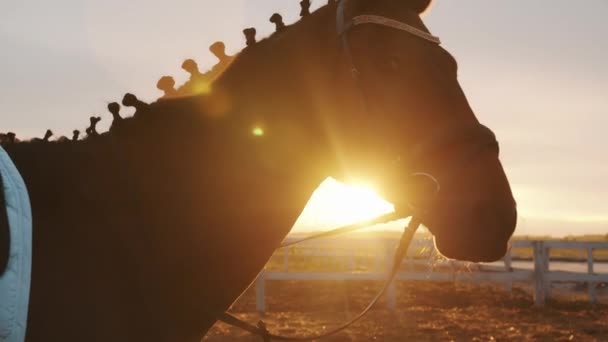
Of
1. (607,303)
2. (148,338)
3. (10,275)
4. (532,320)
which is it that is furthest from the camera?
(607,303)

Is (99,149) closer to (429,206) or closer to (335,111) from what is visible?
(335,111)

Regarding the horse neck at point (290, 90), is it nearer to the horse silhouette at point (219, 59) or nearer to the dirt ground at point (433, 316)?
the horse silhouette at point (219, 59)

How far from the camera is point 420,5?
3113mm

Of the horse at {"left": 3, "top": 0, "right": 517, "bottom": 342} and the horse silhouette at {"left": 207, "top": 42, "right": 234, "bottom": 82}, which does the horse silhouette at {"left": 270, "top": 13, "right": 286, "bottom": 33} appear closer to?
the horse at {"left": 3, "top": 0, "right": 517, "bottom": 342}

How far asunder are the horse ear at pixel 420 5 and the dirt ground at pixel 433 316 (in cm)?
805

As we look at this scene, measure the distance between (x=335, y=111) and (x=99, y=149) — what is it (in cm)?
109

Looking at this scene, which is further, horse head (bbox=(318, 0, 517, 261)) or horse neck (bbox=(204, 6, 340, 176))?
horse neck (bbox=(204, 6, 340, 176))

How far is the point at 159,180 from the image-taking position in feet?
8.69

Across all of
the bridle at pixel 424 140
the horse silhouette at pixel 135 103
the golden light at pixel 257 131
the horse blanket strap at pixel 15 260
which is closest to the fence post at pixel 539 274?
the bridle at pixel 424 140

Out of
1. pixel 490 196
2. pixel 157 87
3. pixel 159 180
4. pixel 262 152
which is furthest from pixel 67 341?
pixel 490 196

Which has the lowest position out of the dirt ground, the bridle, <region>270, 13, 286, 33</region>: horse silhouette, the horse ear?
the dirt ground

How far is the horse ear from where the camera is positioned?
3061 mm

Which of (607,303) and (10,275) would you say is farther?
(607,303)

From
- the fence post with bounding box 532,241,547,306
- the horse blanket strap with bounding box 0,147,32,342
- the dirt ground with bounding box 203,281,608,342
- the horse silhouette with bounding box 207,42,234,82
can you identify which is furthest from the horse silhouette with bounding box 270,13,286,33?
the fence post with bounding box 532,241,547,306
